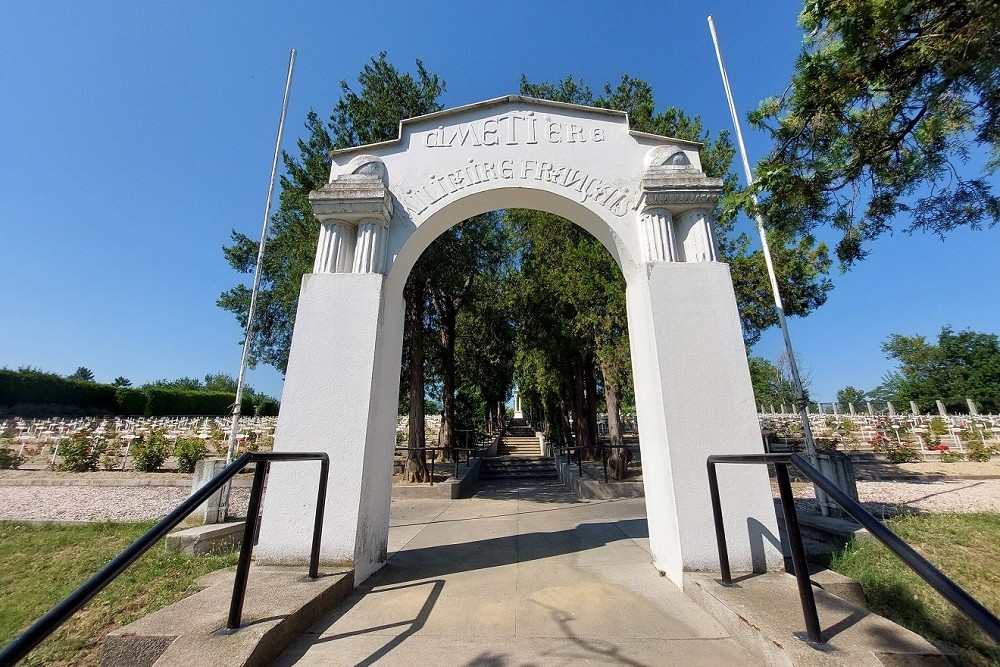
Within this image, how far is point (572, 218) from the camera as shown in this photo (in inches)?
169

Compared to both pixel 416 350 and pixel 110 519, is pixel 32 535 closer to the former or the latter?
pixel 110 519

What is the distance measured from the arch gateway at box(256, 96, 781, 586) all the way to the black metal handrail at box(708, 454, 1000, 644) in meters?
0.21

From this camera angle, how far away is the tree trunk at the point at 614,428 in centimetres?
959

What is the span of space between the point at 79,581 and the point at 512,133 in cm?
605

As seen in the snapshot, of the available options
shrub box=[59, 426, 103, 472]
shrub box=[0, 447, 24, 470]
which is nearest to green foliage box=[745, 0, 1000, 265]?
shrub box=[59, 426, 103, 472]

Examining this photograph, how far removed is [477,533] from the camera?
16.2 feet

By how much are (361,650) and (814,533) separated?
16.1ft

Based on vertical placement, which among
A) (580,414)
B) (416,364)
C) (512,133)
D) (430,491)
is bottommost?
(430,491)

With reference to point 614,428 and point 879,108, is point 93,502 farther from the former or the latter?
point 879,108

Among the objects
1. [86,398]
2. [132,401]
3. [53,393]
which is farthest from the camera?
[132,401]

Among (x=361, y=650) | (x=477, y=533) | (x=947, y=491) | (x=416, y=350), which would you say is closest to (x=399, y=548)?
(x=477, y=533)

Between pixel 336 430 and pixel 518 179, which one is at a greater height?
pixel 518 179

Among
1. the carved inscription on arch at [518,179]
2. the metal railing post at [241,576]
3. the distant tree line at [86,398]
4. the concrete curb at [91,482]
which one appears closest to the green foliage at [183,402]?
the distant tree line at [86,398]

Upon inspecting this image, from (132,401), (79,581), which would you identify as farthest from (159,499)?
(132,401)
